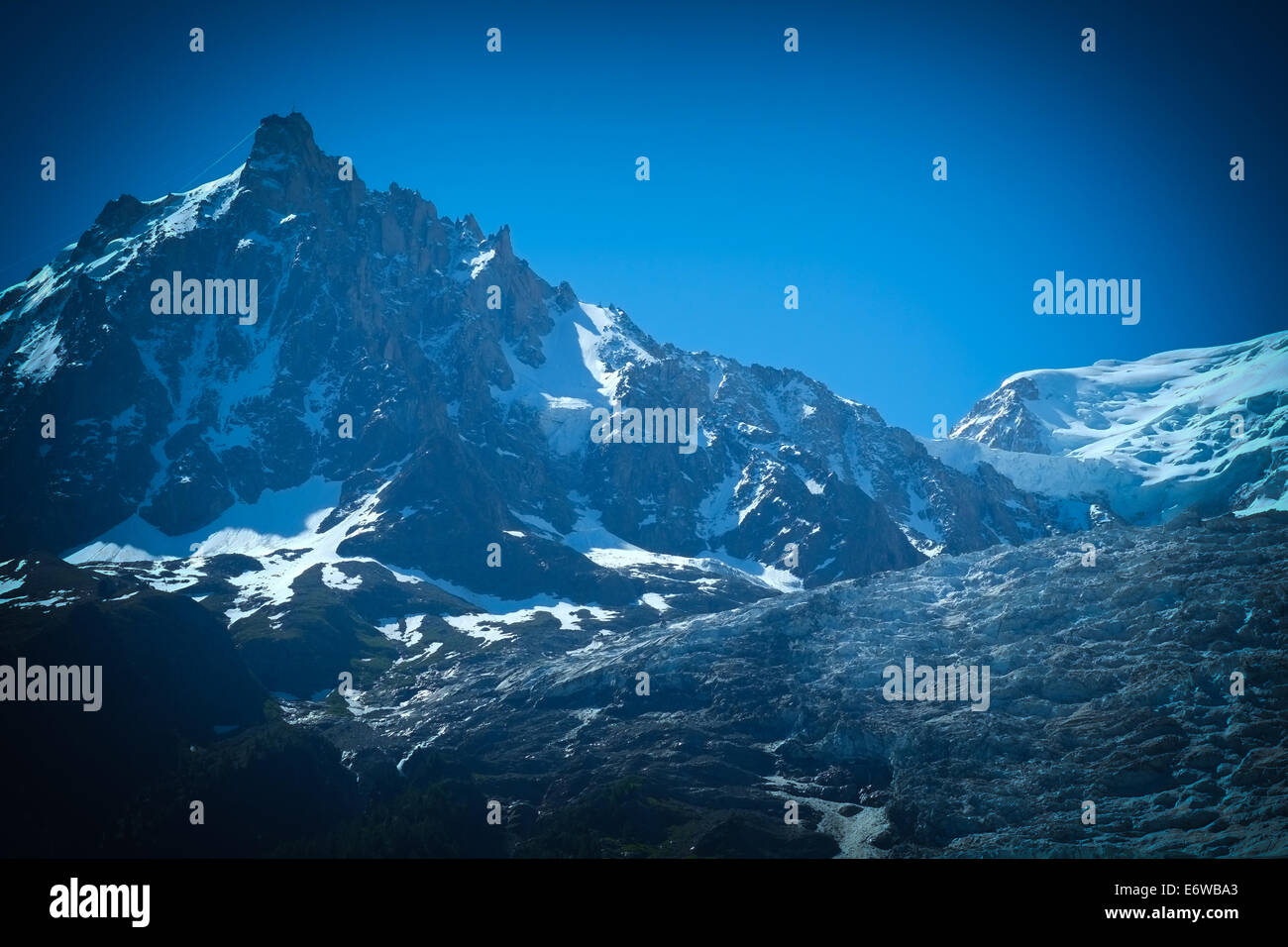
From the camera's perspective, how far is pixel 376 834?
191625mm
